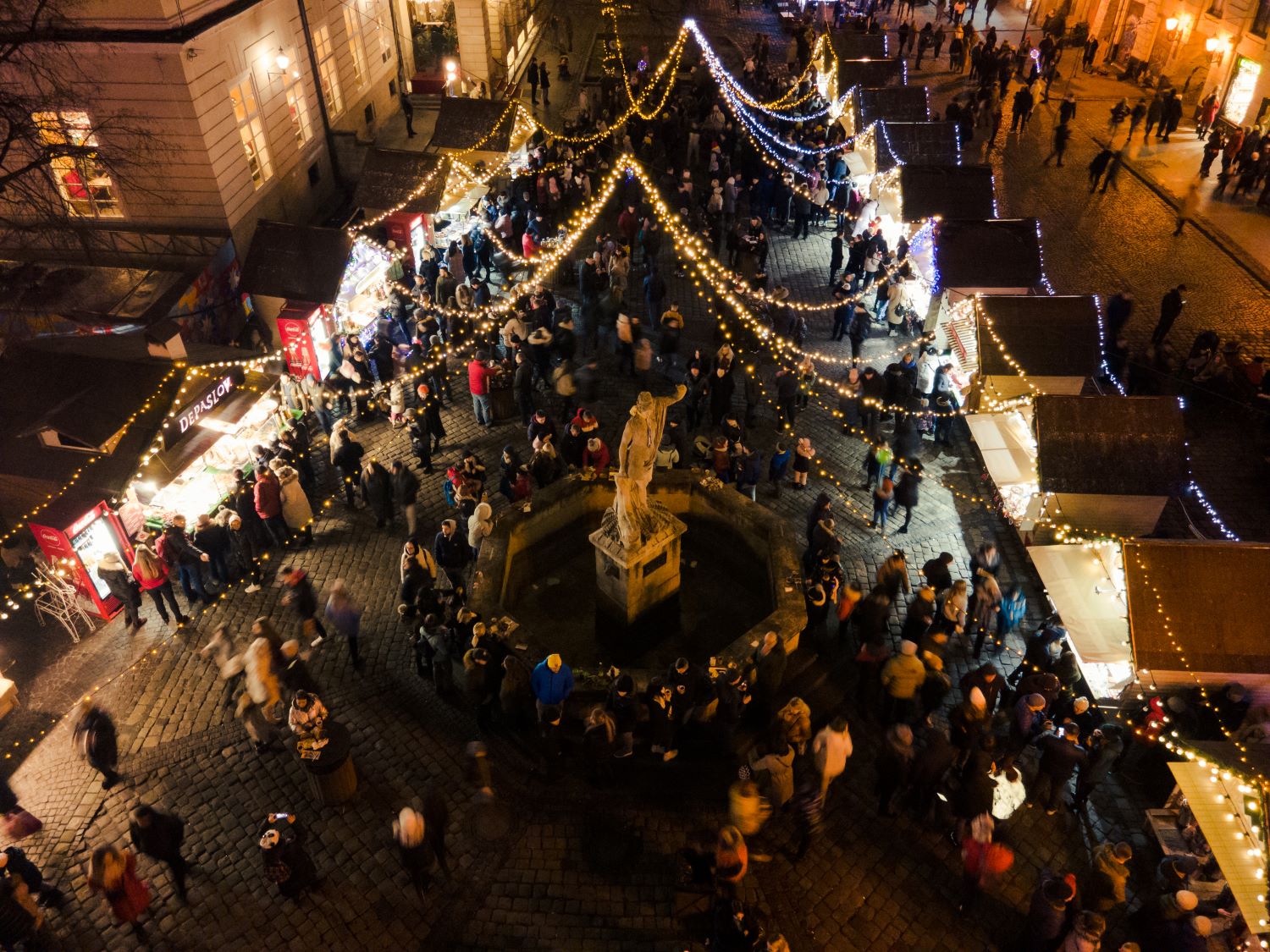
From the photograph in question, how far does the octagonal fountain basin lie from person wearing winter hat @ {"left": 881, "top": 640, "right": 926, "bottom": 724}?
3.57 feet

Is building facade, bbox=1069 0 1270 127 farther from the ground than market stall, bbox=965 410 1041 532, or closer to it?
farther from the ground

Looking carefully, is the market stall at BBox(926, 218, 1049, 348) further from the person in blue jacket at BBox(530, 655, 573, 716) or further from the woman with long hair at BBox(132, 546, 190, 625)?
the woman with long hair at BBox(132, 546, 190, 625)

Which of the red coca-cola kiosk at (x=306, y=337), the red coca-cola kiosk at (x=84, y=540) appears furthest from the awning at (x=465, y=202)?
the red coca-cola kiosk at (x=84, y=540)

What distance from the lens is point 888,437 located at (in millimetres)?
15383

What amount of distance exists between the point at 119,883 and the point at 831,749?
6.61 m

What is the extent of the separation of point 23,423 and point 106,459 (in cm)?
131

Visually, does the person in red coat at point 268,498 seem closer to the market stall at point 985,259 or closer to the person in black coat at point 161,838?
the person in black coat at point 161,838

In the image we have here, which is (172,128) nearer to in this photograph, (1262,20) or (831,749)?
(831,749)

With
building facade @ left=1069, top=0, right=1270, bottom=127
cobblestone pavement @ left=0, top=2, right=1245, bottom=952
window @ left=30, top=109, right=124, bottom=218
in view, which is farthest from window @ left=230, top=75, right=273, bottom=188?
building facade @ left=1069, top=0, right=1270, bottom=127

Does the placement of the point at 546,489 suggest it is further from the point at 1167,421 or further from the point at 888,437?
the point at 1167,421

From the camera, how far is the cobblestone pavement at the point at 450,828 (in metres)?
8.47

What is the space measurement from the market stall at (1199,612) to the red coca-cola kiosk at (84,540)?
12695mm

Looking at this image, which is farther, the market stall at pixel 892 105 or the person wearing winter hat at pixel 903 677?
the market stall at pixel 892 105

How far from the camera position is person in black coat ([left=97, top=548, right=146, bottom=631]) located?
11.4m
